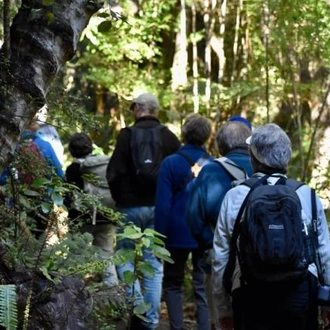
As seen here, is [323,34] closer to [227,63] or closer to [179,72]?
[179,72]

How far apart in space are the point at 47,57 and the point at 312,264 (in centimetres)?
185

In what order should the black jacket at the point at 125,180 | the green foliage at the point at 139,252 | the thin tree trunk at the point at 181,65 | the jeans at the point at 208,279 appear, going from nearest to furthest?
the green foliage at the point at 139,252
the jeans at the point at 208,279
the black jacket at the point at 125,180
the thin tree trunk at the point at 181,65

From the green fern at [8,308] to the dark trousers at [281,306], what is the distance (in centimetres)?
145

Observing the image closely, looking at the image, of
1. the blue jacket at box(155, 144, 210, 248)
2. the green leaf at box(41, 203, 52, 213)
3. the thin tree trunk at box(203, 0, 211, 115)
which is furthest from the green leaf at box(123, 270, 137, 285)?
the thin tree trunk at box(203, 0, 211, 115)

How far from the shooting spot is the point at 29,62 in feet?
14.0

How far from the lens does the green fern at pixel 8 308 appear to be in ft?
12.7

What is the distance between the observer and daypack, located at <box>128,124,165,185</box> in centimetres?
786

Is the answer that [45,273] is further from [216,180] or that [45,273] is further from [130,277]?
[216,180]

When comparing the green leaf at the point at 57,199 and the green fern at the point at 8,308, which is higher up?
the green leaf at the point at 57,199

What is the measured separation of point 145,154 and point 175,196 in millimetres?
555

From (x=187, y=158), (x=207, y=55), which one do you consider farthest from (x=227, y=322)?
(x=207, y=55)

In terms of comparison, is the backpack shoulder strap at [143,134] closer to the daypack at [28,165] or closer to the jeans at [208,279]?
the jeans at [208,279]

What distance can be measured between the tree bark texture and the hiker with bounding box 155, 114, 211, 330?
3.12 metres

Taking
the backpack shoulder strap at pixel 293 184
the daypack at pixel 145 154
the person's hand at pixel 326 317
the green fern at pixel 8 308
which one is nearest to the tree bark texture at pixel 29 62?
the green fern at pixel 8 308
